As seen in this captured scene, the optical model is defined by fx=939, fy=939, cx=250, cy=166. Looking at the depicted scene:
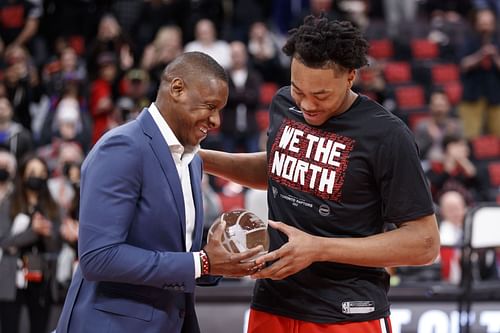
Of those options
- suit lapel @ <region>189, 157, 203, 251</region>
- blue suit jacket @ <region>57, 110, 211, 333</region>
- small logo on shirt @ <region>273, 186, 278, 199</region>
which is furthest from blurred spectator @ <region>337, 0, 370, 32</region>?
blue suit jacket @ <region>57, 110, 211, 333</region>

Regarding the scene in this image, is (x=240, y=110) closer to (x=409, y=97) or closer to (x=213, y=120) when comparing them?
(x=409, y=97)

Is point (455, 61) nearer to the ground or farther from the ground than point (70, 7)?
nearer to the ground

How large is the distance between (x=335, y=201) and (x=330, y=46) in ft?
2.00

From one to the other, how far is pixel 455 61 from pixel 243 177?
9364mm

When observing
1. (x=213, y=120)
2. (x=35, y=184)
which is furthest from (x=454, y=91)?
(x=213, y=120)

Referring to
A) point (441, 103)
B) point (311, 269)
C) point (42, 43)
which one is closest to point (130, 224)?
point (311, 269)

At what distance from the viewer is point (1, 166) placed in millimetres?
7945

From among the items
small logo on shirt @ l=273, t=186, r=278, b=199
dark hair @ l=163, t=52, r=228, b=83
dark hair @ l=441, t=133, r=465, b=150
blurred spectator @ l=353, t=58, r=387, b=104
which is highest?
dark hair @ l=163, t=52, r=228, b=83

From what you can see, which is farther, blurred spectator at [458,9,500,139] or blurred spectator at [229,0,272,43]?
blurred spectator at [229,0,272,43]

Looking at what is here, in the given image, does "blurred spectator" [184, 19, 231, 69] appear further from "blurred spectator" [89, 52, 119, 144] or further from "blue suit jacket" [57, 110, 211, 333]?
"blue suit jacket" [57, 110, 211, 333]

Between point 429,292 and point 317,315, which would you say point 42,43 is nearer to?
point 429,292

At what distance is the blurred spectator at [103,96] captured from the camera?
400 inches

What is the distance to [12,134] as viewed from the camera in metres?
9.47

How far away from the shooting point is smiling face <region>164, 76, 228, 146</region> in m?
3.29
